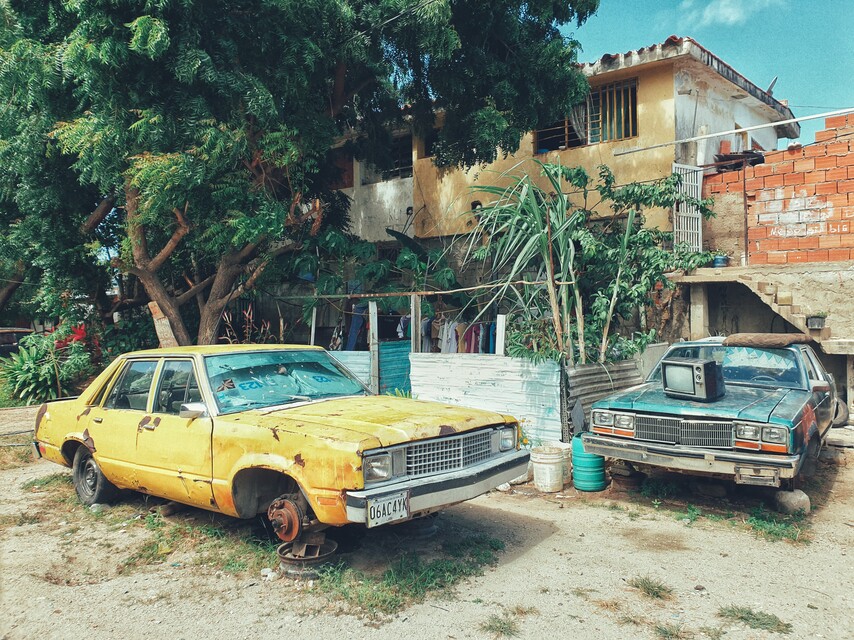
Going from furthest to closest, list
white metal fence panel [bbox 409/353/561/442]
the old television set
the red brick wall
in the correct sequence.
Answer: the red brick wall → white metal fence panel [bbox 409/353/561/442] → the old television set

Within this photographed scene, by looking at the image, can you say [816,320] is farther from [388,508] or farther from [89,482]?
[89,482]

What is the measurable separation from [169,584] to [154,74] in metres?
7.52

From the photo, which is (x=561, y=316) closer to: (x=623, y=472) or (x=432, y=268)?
(x=623, y=472)

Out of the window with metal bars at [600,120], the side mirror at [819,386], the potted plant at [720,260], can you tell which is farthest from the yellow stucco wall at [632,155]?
the side mirror at [819,386]

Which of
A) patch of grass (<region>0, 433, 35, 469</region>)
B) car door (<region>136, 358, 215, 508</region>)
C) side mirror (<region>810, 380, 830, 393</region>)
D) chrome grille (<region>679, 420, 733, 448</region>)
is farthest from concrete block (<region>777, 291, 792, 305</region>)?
patch of grass (<region>0, 433, 35, 469</region>)

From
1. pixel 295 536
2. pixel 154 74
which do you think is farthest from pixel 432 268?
pixel 295 536

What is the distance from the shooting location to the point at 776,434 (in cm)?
519

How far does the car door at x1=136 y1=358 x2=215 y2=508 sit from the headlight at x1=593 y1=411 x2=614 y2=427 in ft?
11.7

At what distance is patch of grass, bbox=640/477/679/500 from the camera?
20.7 feet

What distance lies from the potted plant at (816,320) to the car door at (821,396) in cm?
377

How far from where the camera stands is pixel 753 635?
3.52 m

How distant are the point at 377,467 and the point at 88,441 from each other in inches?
132

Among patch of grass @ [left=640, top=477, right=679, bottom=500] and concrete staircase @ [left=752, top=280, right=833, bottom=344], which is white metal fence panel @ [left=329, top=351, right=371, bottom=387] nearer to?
patch of grass @ [left=640, top=477, right=679, bottom=500]

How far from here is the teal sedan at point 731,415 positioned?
523 centimetres
